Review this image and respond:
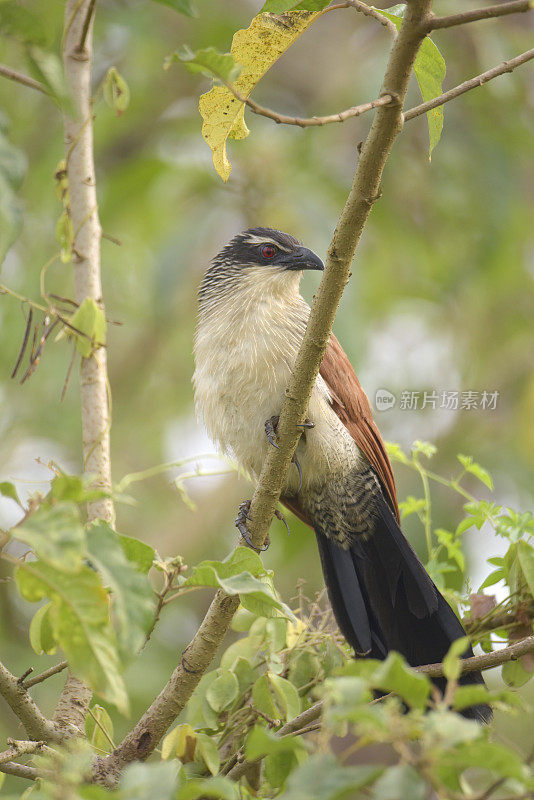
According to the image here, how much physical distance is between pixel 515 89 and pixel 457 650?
18.5 feet

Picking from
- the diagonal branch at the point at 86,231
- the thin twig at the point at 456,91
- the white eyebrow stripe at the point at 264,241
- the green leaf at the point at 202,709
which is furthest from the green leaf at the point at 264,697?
the white eyebrow stripe at the point at 264,241

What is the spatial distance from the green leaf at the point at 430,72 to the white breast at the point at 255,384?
3.71ft

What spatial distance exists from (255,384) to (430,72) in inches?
50.9

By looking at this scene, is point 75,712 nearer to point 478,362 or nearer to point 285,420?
point 285,420

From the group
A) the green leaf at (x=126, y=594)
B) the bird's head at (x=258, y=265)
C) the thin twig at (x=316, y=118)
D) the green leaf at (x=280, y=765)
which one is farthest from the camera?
the bird's head at (x=258, y=265)

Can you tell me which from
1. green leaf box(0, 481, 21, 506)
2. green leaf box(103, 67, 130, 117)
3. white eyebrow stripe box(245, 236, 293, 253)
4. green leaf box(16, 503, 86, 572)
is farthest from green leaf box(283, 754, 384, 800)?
white eyebrow stripe box(245, 236, 293, 253)

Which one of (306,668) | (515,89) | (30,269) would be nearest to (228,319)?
(306,668)

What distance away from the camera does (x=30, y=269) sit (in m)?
5.36

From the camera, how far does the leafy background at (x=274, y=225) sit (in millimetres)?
5316

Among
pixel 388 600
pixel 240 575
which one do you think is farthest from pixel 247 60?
pixel 388 600

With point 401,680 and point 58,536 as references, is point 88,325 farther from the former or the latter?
point 401,680

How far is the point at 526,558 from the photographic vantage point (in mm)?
2146

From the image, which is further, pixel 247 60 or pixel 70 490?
pixel 247 60

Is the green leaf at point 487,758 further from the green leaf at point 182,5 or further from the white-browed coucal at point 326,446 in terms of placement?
the white-browed coucal at point 326,446
